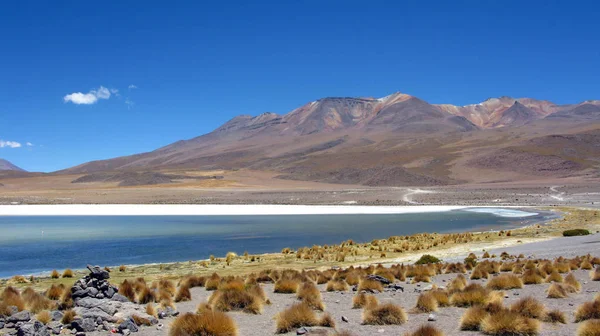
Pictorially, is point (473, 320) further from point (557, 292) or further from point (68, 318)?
point (68, 318)

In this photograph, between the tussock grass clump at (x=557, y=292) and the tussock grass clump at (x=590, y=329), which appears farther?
the tussock grass clump at (x=557, y=292)

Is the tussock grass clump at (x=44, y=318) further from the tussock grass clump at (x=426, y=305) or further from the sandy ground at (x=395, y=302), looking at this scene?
the tussock grass clump at (x=426, y=305)

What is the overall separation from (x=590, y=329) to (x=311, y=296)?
5.51 m

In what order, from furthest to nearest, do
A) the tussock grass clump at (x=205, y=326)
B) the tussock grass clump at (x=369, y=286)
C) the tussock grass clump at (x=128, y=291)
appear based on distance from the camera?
the tussock grass clump at (x=369, y=286) < the tussock grass clump at (x=128, y=291) < the tussock grass clump at (x=205, y=326)

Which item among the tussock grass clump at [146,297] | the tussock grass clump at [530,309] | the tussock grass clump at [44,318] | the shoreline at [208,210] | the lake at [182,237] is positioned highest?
the shoreline at [208,210]

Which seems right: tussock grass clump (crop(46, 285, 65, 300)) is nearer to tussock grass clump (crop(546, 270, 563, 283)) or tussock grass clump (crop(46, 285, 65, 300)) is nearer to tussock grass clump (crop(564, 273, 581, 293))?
tussock grass clump (crop(564, 273, 581, 293))

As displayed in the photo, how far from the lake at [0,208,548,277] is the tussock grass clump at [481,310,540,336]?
60.1 ft

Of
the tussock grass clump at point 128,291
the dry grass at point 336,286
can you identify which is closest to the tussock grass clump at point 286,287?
the dry grass at point 336,286

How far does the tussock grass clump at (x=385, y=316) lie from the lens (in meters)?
8.80

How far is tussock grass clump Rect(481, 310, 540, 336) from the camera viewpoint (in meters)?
7.42

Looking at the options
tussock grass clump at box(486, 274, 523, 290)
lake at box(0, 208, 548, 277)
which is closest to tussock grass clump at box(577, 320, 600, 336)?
tussock grass clump at box(486, 274, 523, 290)

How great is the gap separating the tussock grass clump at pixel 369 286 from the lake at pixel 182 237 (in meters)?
13.1

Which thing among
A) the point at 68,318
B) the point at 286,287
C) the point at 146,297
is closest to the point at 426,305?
the point at 286,287

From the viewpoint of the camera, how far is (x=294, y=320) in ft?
28.2
